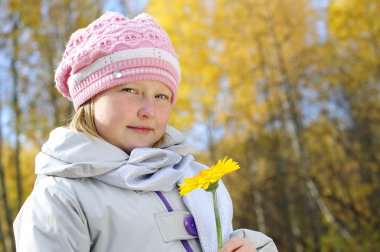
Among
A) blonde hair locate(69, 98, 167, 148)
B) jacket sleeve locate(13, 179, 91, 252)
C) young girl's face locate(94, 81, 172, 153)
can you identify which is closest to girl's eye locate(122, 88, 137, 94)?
young girl's face locate(94, 81, 172, 153)

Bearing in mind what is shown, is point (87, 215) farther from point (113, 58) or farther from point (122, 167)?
point (113, 58)

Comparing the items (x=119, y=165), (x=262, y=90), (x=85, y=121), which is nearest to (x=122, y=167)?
(x=119, y=165)

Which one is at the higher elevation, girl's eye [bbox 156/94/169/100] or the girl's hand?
girl's eye [bbox 156/94/169/100]

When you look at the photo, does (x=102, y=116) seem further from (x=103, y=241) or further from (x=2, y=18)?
(x=2, y=18)

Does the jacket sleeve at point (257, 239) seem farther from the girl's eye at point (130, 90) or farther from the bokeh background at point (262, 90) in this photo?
the bokeh background at point (262, 90)

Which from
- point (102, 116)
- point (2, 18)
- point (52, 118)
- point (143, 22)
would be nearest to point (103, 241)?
point (102, 116)

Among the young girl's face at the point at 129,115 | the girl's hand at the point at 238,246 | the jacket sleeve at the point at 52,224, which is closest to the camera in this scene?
the jacket sleeve at the point at 52,224

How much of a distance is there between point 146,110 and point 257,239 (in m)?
0.54

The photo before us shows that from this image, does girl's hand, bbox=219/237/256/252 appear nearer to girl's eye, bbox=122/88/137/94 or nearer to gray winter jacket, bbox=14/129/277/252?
gray winter jacket, bbox=14/129/277/252

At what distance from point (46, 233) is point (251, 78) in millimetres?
11336

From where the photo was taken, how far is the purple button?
4.32 feet

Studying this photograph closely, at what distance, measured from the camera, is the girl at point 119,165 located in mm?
1182

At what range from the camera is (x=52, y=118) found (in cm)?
1074

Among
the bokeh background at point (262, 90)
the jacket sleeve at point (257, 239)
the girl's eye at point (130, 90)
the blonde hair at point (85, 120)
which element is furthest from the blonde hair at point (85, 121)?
the bokeh background at point (262, 90)
